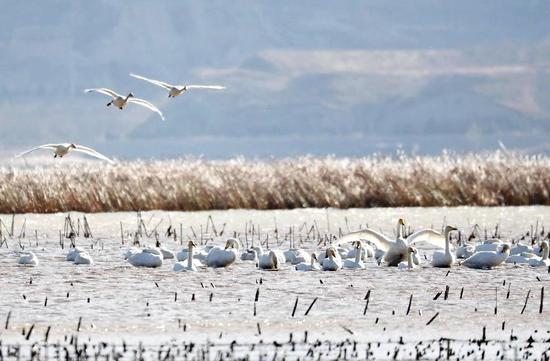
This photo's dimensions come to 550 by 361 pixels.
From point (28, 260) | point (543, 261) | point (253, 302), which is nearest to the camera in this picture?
point (253, 302)

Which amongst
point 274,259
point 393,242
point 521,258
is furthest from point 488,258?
point 274,259

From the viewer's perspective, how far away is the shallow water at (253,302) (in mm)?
9242

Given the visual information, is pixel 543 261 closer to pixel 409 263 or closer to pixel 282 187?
pixel 409 263

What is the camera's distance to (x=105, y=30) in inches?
6516

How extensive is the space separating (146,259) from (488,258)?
309 cm

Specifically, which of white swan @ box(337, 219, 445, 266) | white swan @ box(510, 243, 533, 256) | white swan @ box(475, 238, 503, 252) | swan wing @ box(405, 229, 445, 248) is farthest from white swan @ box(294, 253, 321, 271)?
white swan @ box(510, 243, 533, 256)

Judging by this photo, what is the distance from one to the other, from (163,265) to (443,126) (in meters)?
130

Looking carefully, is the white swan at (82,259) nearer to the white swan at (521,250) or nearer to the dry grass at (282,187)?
the white swan at (521,250)

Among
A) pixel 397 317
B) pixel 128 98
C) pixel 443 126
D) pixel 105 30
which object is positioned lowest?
pixel 397 317

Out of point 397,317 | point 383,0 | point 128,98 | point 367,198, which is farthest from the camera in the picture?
point 383,0

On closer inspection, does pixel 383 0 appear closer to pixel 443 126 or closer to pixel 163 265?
pixel 443 126

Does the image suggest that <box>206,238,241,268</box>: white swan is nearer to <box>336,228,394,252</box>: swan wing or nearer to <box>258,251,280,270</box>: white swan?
<box>258,251,280,270</box>: white swan

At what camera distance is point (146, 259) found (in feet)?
41.6

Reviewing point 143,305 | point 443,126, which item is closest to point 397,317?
point 143,305
